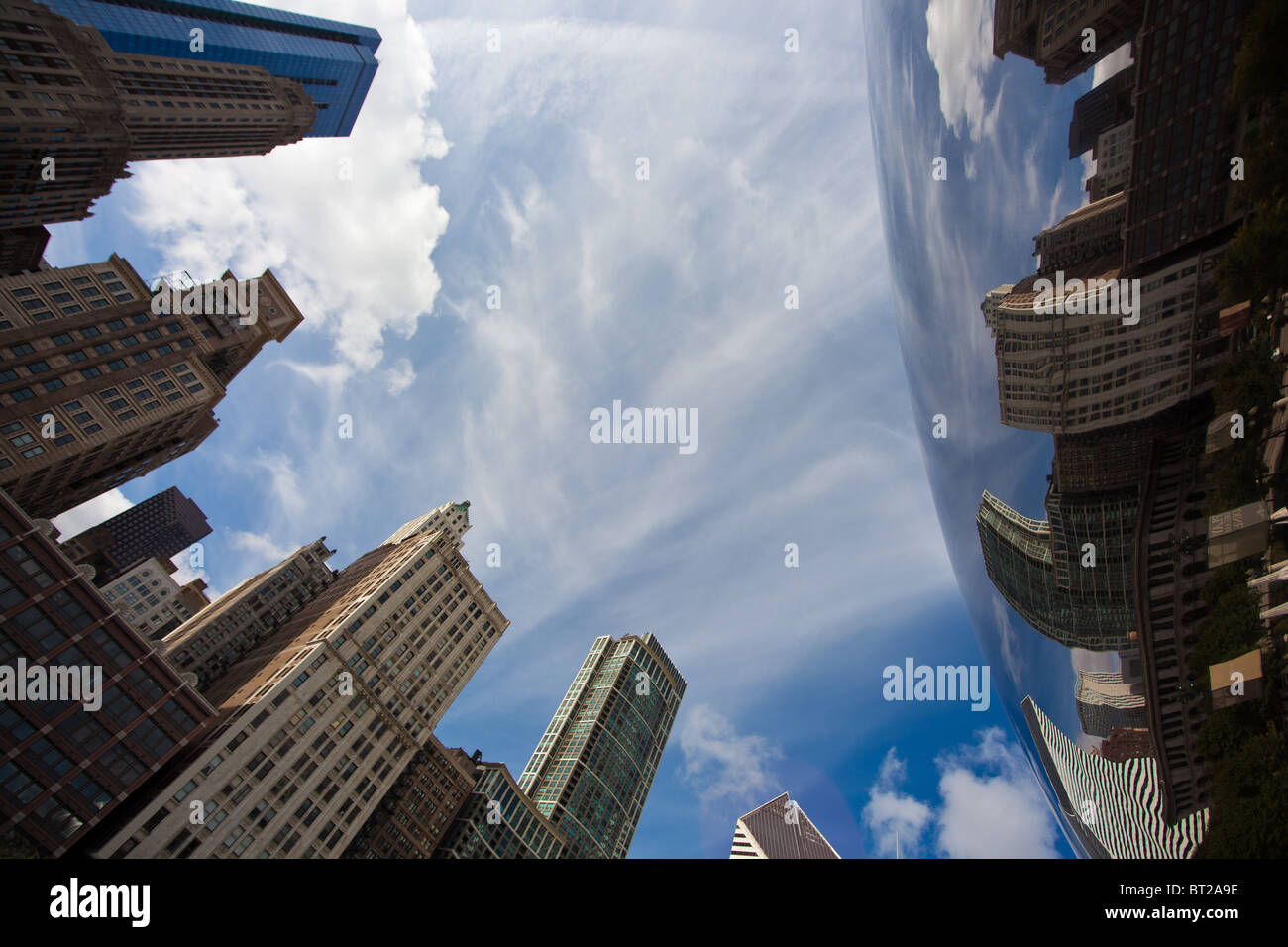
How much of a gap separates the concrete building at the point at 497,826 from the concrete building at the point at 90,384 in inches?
1982

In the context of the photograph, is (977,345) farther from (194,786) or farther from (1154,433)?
(194,786)

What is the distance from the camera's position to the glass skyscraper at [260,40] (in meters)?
73.3

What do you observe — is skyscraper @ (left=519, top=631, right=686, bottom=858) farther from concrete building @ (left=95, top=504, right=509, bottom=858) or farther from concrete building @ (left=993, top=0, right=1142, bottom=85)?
concrete building @ (left=993, top=0, right=1142, bottom=85)

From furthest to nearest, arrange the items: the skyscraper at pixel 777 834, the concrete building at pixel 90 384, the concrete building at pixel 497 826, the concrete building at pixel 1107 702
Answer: the skyscraper at pixel 777 834 < the concrete building at pixel 497 826 < the concrete building at pixel 90 384 < the concrete building at pixel 1107 702

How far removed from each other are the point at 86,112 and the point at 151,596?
76928mm

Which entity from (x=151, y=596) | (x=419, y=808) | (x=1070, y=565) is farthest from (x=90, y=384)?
(x=151, y=596)

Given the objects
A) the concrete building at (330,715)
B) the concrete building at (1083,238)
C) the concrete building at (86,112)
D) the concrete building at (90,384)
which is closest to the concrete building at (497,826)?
the concrete building at (330,715)

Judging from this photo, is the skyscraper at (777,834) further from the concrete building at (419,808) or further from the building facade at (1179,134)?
the building facade at (1179,134)

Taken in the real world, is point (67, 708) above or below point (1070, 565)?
above

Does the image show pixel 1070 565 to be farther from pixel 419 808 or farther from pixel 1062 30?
pixel 419 808

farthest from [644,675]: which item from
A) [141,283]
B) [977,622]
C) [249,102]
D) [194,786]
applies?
[977,622]

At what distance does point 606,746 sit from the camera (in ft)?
341

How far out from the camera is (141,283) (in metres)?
56.7

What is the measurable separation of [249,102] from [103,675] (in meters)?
74.2
